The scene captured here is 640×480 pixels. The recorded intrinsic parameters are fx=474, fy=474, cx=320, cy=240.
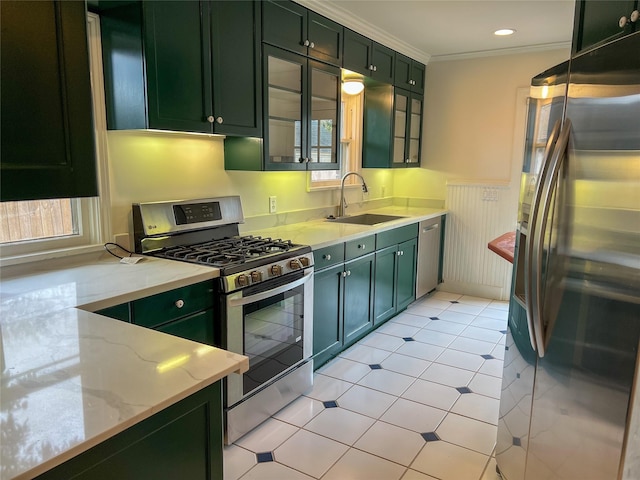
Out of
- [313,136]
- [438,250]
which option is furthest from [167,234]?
[438,250]

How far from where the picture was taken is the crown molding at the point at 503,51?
4.24 m

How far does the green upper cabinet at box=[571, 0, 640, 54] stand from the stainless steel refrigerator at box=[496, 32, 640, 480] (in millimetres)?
86

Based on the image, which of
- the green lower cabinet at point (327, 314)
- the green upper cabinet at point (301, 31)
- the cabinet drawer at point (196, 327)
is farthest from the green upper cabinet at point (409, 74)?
the cabinet drawer at point (196, 327)

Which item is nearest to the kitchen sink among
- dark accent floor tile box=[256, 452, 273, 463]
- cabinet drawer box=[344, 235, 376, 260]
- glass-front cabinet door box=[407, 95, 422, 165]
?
cabinet drawer box=[344, 235, 376, 260]

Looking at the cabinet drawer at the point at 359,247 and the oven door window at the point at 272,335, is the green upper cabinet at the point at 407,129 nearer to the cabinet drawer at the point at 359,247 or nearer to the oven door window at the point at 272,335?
the cabinet drawer at the point at 359,247

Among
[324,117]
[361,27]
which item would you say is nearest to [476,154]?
[361,27]

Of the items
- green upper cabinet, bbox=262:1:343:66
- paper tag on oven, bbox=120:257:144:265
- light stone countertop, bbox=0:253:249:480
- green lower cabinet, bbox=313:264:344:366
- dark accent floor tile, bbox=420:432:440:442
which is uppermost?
green upper cabinet, bbox=262:1:343:66

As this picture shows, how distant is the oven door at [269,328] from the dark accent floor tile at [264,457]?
27cm

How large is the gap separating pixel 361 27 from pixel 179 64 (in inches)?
73.9

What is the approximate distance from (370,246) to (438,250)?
63.3 inches

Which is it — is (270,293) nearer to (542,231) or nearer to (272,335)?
(272,335)

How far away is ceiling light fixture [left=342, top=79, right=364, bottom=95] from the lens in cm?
396

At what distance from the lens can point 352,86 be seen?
397 centimetres

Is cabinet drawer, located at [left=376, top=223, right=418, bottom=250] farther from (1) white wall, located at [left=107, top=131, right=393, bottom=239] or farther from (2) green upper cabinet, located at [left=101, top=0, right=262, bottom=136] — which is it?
(2) green upper cabinet, located at [left=101, top=0, right=262, bottom=136]
